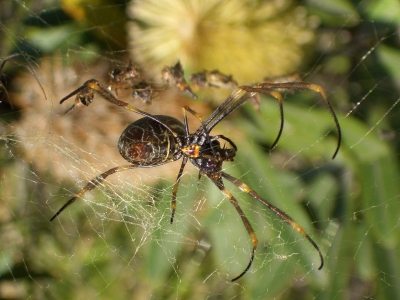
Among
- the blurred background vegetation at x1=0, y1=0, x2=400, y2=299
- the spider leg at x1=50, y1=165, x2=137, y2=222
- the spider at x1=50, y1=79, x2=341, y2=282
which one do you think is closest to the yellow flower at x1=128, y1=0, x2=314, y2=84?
the blurred background vegetation at x1=0, y1=0, x2=400, y2=299

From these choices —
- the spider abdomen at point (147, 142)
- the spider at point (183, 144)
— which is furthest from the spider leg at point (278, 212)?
the spider abdomen at point (147, 142)

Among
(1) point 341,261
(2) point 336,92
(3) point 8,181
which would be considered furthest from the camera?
(2) point 336,92

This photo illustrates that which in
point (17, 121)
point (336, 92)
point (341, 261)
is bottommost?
point (341, 261)

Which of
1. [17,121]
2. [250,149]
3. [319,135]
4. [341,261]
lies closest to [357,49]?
[319,135]

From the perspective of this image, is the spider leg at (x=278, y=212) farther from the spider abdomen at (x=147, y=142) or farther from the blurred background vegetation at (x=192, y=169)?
the spider abdomen at (x=147, y=142)

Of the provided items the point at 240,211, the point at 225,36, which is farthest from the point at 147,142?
the point at 225,36

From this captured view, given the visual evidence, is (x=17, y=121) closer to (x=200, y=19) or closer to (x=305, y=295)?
(x=200, y=19)

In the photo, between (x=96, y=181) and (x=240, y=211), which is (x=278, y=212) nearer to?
(x=240, y=211)
